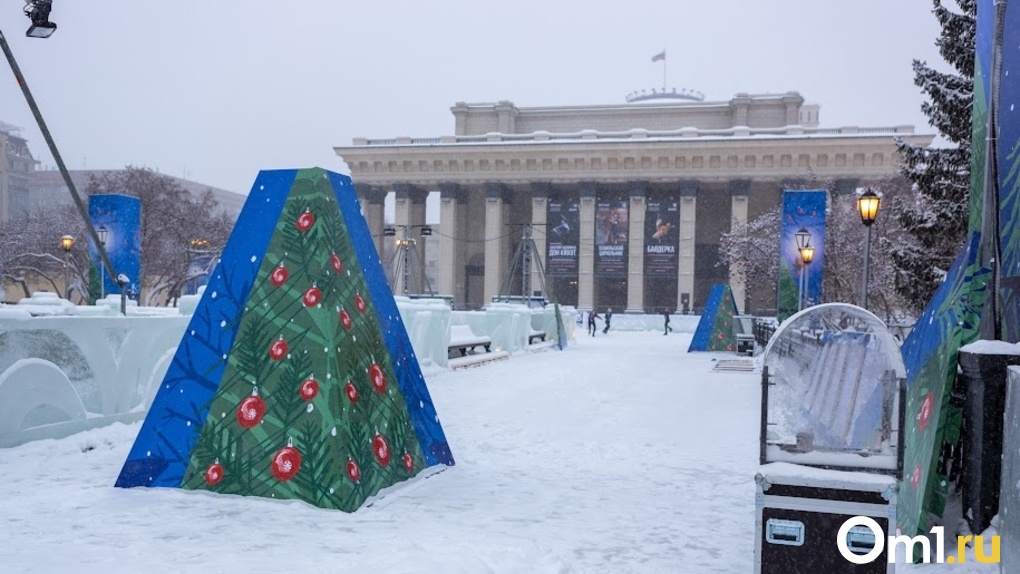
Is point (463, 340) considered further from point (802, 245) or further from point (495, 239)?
point (495, 239)

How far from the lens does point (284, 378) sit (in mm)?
5613

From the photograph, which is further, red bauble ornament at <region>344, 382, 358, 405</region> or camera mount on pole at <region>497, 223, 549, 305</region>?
camera mount on pole at <region>497, 223, 549, 305</region>

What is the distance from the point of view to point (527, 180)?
62.5 metres

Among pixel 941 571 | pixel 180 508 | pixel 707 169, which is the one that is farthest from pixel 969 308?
pixel 707 169

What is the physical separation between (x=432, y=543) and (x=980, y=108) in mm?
4695

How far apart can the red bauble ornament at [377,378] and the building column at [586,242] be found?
5399cm

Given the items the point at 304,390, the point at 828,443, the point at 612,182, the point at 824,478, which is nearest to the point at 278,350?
the point at 304,390

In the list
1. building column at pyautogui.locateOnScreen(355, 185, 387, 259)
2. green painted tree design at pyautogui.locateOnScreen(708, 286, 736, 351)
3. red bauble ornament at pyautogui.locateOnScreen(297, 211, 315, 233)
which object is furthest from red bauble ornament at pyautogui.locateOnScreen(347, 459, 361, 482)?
building column at pyautogui.locateOnScreen(355, 185, 387, 259)

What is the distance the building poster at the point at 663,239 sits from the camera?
56781mm

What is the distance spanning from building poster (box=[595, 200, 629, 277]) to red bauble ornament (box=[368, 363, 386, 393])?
51.1 meters

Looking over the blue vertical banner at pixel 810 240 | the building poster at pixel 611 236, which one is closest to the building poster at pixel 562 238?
the building poster at pixel 611 236

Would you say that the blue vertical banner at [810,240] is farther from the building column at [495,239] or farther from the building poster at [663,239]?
the building column at [495,239]

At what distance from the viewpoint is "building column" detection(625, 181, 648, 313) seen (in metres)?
59.1

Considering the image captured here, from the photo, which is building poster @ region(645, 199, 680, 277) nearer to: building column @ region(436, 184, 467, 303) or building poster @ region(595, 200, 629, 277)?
building poster @ region(595, 200, 629, 277)
